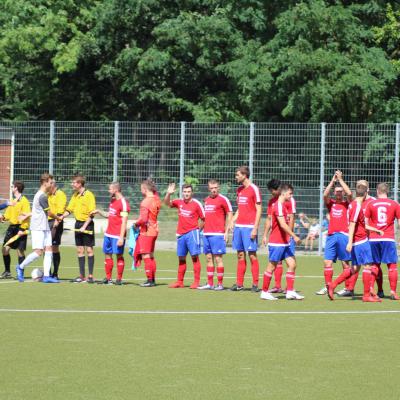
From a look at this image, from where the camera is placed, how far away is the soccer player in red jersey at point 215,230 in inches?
751

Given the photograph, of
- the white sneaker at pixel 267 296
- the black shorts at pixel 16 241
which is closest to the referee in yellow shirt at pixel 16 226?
the black shorts at pixel 16 241

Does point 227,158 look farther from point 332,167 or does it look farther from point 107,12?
point 107,12

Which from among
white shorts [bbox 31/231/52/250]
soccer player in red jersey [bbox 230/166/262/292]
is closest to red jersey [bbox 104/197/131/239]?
white shorts [bbox 31/231/52/250]

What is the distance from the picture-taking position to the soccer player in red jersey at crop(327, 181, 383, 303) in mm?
17094

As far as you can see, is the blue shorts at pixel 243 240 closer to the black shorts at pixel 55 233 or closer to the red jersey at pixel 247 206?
the red jersey at pixel 247 206

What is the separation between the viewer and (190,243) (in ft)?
62.8

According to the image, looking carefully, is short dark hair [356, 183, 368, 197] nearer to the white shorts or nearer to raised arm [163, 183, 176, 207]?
raised arm [163, 183, 176, 207]

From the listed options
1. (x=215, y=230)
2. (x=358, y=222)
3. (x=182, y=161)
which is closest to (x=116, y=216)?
(x=215, y=230)

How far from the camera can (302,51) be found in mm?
33156

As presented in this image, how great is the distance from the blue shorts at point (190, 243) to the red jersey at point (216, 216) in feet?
0.72

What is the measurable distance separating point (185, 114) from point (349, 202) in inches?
800

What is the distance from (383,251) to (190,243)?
3539 millimetres

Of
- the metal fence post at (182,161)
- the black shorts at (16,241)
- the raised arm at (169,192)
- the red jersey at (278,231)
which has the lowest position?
the black shorts at (16,241)

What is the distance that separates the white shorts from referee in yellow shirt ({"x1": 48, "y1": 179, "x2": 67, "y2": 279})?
60 centimetres
